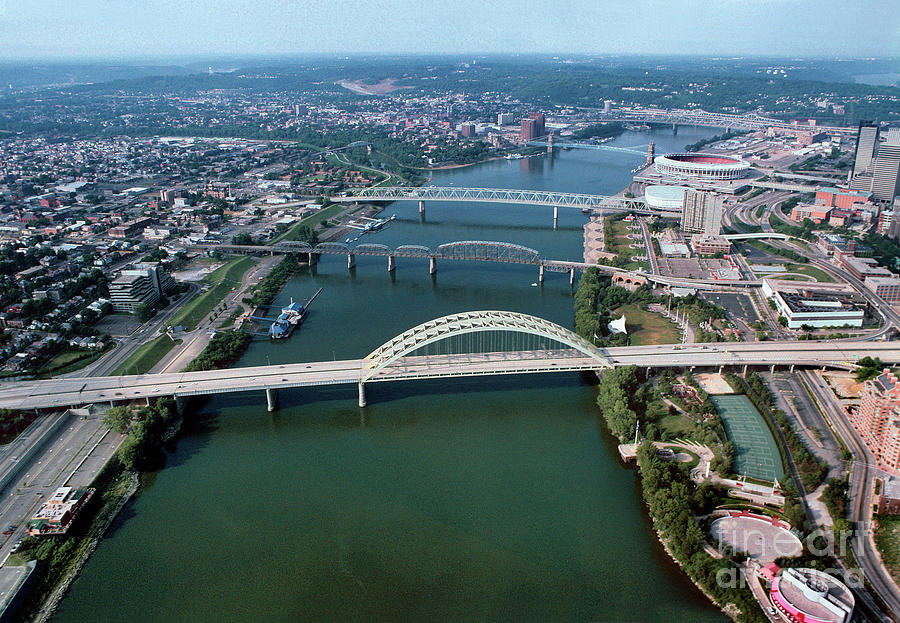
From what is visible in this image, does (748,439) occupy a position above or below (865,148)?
below

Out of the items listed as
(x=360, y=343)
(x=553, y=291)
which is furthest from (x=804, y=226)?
(x=360, y=343)

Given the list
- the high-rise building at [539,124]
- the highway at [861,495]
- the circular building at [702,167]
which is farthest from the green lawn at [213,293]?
the high-rise building at [539,124]

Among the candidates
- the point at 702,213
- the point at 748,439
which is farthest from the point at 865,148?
the point at 748,439

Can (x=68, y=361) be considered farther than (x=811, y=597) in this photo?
Yes

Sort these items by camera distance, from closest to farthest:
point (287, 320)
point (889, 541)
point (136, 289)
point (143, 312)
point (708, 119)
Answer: point (889, 541) < point (143, 312) < point (287, 320) < point (136, 289) < point (708, 119)

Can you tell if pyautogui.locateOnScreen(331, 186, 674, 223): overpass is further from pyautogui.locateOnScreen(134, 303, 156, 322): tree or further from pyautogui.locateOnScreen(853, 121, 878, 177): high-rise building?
pyautogui.locateOnScreen(134, 303, 156, 322): tree

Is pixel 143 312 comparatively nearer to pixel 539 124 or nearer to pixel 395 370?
pixel 395 370

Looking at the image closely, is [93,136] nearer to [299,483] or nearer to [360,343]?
[360,343]

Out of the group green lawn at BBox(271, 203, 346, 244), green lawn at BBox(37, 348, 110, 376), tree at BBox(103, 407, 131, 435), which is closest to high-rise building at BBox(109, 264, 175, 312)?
green lawn at BBox(37, 348, 110, 376)
